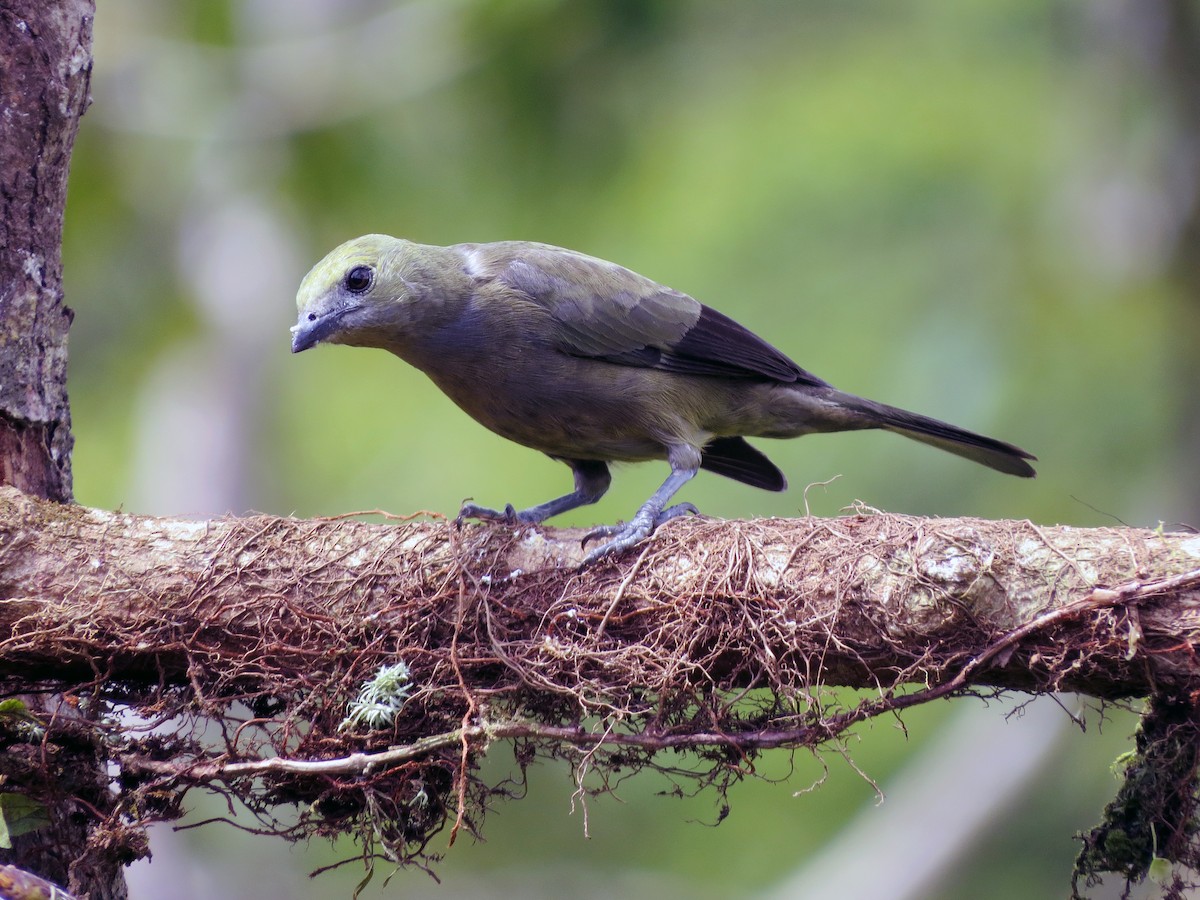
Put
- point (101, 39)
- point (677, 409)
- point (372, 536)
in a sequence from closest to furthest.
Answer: point (372, 536) < point (677, 409) < point (101, 39)

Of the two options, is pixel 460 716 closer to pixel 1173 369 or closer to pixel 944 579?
pixel 944 579

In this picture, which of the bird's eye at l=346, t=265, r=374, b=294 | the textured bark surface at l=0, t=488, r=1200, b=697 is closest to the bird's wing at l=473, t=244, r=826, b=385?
the bird's eye at l=346, t=265, r=374, b=294

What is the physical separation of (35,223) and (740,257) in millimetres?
8066

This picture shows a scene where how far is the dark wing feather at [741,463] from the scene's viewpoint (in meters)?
5.59

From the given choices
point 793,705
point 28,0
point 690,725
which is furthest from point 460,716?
point 28,0

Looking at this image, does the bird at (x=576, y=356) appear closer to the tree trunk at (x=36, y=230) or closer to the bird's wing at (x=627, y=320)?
the bird's wing at (x=627, y=320)

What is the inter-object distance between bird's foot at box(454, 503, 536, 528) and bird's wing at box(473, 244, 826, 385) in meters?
0.87

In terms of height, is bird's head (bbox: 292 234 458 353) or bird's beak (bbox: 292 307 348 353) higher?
bird's head (bbox: 292 234 458 353)

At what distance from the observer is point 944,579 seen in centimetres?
337

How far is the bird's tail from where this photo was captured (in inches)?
197

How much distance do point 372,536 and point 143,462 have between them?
6374 millimetres

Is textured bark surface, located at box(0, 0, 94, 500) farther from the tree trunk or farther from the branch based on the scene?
the branch

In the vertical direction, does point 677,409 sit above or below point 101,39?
below

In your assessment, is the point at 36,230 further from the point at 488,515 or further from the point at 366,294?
the point at 488,515
